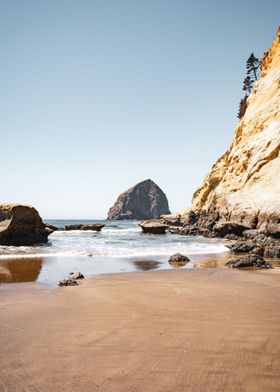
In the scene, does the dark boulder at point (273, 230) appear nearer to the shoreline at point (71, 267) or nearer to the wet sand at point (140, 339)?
the shoreline at point (71, 267)

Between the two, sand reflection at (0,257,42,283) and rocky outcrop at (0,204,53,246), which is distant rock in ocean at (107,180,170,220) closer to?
rocky outcrop at (0,204,53,246)

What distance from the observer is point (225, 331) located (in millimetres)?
4473

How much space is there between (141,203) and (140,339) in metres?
158

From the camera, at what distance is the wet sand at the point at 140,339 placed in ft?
10.5

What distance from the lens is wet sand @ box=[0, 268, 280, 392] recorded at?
126 inches

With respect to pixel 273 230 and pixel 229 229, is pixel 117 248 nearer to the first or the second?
pixel 273 230

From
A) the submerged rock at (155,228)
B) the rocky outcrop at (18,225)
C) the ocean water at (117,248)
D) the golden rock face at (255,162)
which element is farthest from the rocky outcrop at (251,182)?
the rocky outcrop at (18,225)

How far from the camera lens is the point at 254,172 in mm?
31312

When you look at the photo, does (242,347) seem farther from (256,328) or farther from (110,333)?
(110,333)

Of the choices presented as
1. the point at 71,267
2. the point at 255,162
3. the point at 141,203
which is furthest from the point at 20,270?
the point at 141,203

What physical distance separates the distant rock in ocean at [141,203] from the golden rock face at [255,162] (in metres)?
113

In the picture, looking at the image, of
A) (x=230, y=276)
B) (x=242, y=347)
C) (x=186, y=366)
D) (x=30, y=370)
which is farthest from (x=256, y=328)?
(x=230, y=276)

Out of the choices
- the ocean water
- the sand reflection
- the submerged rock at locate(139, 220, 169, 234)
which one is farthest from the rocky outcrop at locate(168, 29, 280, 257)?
the sand reflection

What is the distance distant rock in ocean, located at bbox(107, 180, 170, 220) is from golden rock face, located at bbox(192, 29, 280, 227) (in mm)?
112508
